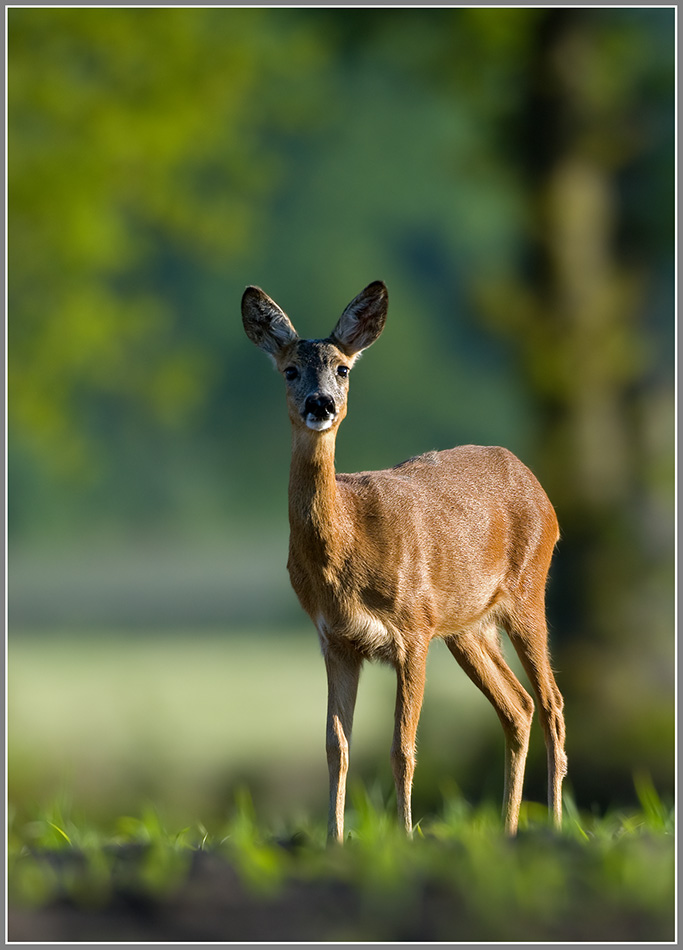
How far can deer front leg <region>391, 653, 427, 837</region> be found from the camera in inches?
197

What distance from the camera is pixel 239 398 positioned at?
1786cm

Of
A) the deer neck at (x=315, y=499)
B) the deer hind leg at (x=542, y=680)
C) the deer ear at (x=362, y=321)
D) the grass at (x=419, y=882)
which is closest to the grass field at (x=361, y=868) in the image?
the grass at (x=419, y=882)

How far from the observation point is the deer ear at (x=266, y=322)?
16.7ft

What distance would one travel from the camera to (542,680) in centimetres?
566

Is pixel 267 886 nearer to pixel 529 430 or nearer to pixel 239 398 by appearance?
pixel 529 430

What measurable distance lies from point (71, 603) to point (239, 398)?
15.1ft

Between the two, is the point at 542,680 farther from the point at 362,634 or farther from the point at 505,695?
the point at 362,634

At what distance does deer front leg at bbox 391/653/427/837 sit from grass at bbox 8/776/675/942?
1.38ft

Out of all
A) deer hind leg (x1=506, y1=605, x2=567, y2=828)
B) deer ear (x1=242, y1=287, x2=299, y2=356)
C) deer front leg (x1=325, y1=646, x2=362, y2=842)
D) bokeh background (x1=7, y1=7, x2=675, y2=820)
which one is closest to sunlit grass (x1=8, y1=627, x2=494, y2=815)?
bokeh background (x1=7, y1=7, x2=675, y2=820)

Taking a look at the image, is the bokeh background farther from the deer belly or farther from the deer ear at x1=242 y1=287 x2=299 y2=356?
the deer ear at x1=242 y1=287 x2=299 y2=356

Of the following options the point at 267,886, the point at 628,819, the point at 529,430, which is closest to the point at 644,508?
the point at 529,430

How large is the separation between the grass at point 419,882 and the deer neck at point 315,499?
106 centimetres

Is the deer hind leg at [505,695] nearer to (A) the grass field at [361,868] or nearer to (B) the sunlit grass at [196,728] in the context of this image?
(A) the grass field at [361,868]

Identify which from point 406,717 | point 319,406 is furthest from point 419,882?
point 319,406
